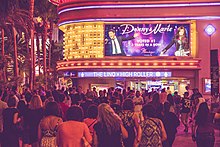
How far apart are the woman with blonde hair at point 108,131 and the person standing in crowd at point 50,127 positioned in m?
0.90

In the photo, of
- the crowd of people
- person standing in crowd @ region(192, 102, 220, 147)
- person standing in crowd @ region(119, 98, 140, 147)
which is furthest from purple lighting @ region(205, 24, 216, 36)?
person standing in crowd @ region(119, 98, 140, 147)

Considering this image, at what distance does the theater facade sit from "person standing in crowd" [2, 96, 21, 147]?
21482 millimetres

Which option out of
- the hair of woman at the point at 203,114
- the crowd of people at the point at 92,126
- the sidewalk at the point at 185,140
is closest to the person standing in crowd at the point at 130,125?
the crowd of people at the point at 92,126

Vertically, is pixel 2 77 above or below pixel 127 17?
below

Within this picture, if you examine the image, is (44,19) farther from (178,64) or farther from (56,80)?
(178,64)

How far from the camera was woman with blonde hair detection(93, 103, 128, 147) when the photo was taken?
8.41m

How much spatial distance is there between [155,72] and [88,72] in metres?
4.34

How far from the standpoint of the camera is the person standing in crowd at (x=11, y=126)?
1161cm

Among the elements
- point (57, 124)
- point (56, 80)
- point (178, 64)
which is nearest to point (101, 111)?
point (57, 124)

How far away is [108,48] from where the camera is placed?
3356cm

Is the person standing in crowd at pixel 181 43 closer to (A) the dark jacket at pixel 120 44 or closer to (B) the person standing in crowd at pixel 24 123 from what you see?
(A) the dark jacket at pixel 120 44

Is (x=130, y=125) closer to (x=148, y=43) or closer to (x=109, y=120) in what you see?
(x=109, y=120)

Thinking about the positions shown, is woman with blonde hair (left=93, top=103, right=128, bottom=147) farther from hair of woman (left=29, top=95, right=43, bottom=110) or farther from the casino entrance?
the casino entrance

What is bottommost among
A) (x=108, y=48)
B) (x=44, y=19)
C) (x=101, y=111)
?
(x=101, y=111)
